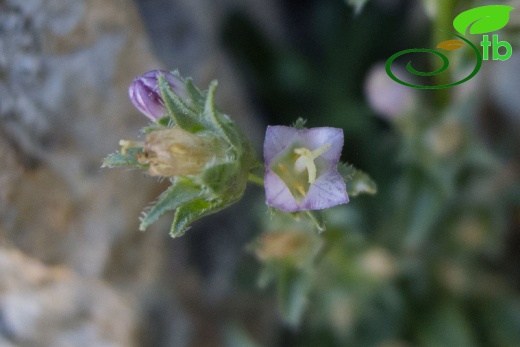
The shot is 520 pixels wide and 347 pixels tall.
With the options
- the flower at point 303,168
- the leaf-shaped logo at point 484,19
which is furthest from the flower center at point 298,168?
the leaf-shaped logo at point 484,19

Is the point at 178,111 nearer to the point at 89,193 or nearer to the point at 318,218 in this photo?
the point at 318,218

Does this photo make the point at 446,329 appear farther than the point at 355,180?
Yes

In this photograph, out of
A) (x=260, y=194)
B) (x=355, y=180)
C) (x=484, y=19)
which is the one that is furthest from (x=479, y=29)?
(x=260, y=194)

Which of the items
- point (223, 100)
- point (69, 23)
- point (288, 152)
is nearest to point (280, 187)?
point (288, 152)

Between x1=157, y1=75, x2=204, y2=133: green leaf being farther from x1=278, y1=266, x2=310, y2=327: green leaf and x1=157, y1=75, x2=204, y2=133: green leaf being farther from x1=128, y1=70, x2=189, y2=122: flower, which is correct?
x1=278, y1=266, x2=310, y2=327: green leaf

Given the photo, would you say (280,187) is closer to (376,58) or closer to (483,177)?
(483,177)
